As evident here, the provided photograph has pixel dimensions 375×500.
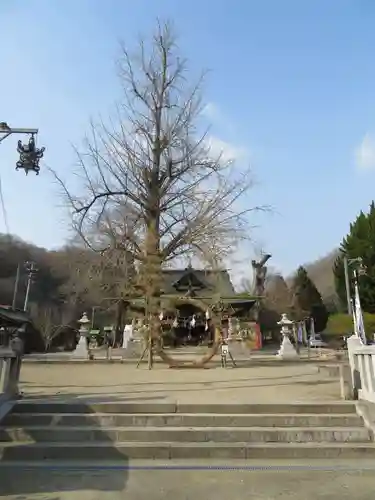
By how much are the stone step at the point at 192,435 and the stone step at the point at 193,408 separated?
57cm

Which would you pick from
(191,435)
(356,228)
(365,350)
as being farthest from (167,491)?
(356,228)

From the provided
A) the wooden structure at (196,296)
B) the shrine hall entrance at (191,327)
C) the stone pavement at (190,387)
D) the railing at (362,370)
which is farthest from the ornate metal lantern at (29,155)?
the shrine hall entrance at (191,327)

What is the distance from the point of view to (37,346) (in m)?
35.7

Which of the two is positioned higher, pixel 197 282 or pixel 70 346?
pixel 197 282

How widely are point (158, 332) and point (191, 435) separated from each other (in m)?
8.16

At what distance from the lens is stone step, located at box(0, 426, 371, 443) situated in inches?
248

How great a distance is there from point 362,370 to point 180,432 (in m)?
3.33

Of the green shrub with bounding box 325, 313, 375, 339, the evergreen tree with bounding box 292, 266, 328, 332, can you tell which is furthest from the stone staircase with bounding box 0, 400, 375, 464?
the evergreen tree with bounding box 292, 266, 328, 332

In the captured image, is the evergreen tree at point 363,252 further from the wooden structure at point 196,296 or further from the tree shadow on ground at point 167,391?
A: the tree shadow on ground at point 167,391

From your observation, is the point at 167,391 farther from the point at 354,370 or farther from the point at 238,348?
the point at 238,348

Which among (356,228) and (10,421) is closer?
(10,421)

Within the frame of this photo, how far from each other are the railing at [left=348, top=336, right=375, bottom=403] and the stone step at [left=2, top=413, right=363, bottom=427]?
0.65m

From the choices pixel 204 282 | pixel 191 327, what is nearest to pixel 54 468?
pixel 191 327

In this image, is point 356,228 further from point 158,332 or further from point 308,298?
point 158,332
